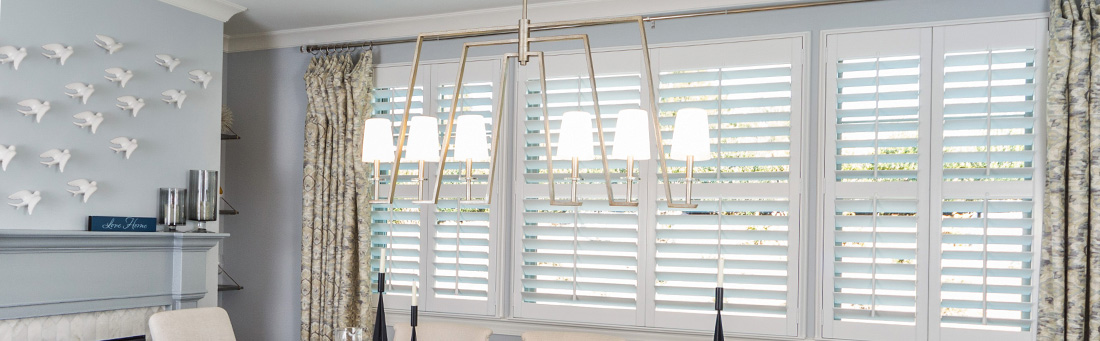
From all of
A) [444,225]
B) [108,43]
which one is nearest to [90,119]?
[108,43]

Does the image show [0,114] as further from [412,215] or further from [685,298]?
[685,298]

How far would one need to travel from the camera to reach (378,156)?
2.40 meters

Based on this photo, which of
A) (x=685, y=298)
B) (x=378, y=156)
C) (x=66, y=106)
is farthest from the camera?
(x=685, y=298)

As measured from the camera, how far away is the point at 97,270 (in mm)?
3561

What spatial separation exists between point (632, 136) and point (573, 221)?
6.15ft

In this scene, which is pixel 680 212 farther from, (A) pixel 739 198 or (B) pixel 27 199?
(B) pixel 27 199

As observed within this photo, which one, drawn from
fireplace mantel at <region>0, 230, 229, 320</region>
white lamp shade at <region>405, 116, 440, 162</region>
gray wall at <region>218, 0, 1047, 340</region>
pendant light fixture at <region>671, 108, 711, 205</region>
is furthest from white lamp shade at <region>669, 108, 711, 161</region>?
fireplace mantel at <region>0, 230, 229, 320</region>

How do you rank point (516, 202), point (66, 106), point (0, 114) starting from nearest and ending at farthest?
1. point (0, 114)
2. point (66, 106)
3. point (516, 202)

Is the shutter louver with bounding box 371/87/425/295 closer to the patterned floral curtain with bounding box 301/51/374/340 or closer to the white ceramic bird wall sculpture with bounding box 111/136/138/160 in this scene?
the patterned floral curtain with bounding box 301/51/374/340

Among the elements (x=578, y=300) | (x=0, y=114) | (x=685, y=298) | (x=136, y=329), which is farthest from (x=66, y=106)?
(x=685, y=298)

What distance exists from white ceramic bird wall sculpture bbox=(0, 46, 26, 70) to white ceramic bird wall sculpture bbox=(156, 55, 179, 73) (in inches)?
26.3

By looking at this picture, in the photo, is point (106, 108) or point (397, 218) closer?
point (106, 108)

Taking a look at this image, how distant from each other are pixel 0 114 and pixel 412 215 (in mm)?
1919

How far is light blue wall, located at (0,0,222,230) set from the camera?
11.0ft
